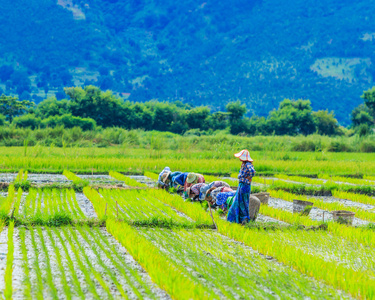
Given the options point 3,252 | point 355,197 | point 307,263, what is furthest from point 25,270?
point 355,197

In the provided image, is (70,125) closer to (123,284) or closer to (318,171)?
(318,171)

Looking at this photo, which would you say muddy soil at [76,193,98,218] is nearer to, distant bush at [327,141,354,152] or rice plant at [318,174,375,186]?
rice plant at [318,174,375,186]

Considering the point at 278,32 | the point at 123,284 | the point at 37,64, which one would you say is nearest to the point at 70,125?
the point at 123,284

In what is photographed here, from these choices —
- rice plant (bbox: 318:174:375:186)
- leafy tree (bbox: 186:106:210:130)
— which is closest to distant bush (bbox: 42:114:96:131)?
leafy tree (bbox: 186:106:210:130)

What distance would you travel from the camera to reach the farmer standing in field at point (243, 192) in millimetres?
6621

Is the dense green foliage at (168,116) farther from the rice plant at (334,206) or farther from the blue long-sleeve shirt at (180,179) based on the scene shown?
the blue long-sleeve shirt at (180,179)

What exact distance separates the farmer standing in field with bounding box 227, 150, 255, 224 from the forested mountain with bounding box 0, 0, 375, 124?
280ft

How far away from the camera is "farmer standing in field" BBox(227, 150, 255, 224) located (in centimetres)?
662

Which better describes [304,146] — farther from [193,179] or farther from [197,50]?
[197,50]

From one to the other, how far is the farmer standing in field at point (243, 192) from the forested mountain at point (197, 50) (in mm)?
85425

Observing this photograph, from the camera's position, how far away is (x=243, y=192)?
21.9ft

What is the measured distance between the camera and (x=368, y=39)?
388 ft

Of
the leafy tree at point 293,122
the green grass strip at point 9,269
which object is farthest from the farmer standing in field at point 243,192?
the leafy tree at point 293,122

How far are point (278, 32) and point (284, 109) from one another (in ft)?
255
